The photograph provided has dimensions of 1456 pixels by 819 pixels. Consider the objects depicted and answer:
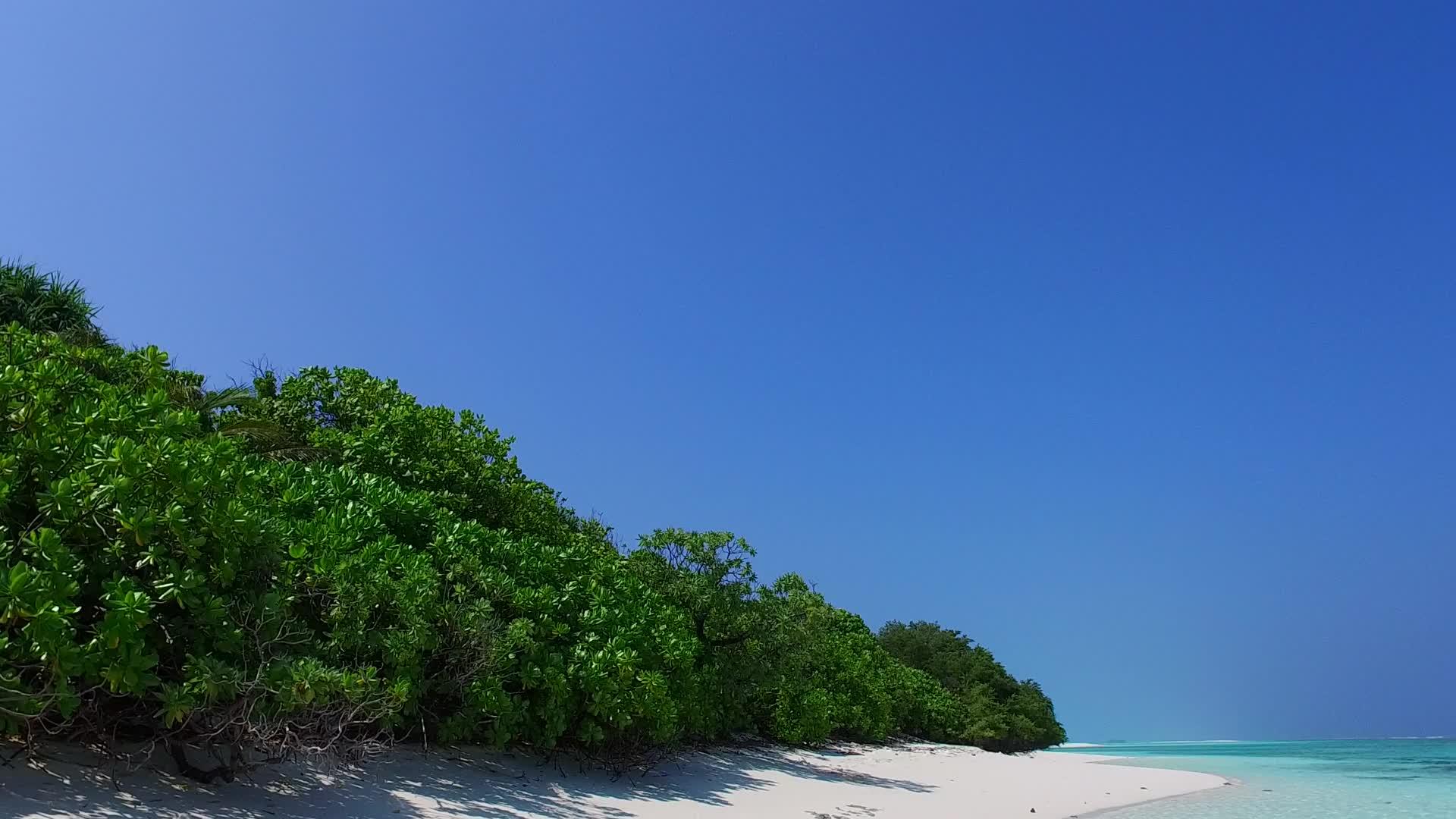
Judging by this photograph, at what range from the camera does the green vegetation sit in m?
6.86

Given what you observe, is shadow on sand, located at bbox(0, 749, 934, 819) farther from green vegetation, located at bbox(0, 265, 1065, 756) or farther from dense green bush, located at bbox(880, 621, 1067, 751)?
dense green bush, located at bbox(880, 621, 1067, 751)

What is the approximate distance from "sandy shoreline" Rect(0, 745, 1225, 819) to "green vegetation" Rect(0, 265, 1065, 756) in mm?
481

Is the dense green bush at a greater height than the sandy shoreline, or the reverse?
the dense green bush

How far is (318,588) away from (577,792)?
16.3ft

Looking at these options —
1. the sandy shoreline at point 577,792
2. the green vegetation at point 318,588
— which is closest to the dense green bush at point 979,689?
the sandy shoreline at point 577,792

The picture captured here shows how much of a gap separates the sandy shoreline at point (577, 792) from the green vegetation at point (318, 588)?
48cm

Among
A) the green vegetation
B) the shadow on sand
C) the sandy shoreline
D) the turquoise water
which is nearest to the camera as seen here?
the green vegetation

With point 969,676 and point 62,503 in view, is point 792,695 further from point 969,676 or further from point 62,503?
point 969,676

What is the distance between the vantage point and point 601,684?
39.8 ft

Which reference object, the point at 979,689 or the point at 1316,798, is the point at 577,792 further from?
the point at 979,689

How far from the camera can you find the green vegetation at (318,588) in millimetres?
6859

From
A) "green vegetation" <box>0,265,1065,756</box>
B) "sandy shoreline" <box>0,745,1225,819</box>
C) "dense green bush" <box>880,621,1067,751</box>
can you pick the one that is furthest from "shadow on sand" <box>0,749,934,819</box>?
"dense green bush" <box>880,621,1067,751</box>

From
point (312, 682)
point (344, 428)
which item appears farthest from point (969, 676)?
point (312, 682)

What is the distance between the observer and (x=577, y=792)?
12062 mm
